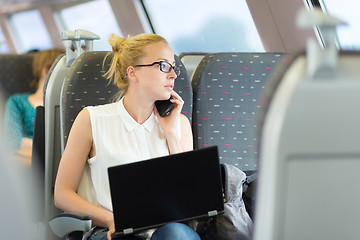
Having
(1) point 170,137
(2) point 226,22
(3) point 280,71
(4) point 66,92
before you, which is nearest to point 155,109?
(1) point 170,137

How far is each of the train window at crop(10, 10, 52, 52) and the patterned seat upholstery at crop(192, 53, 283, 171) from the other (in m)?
8.18

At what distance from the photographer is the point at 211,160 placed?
171cm

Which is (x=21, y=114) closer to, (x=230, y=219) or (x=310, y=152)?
(x=230, y=219)

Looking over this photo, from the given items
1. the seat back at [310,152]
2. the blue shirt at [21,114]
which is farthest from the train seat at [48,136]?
the seat back at [310,152]

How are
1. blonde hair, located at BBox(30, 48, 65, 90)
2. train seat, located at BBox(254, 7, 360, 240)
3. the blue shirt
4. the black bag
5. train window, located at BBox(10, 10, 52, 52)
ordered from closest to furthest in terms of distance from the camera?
train seat, located at BBox(254, 7, 360, 240)
the black bag
the blue shirt
blonde hair, located at BBox(30, 48, 65, 90)
train window, located at BBox(10, 10, 52, 52)

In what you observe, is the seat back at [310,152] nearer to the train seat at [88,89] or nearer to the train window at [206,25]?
the train seat at [88,89]

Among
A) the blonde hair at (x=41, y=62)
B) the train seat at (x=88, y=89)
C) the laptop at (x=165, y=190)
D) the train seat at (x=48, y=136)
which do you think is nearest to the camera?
the laptop at (x=165, y=190)

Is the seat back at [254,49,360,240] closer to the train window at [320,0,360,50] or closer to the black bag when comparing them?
the black bag

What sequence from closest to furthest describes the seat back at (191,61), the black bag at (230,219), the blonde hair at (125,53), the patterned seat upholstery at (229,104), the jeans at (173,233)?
the jeans at (173,233) < the black bag at (230,219) < the blonde hair at (125,53) < the patterned seat upholstery at (229,104) < the seat back at (191,61)

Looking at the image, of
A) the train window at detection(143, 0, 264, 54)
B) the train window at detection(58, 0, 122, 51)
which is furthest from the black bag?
the train window at detection(58, 0, 122, 51)

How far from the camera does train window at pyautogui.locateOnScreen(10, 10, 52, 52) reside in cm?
1034

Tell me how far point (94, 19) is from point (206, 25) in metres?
2.88

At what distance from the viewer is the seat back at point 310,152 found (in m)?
0.70

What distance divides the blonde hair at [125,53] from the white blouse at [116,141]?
11 cm
